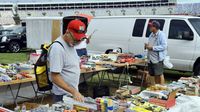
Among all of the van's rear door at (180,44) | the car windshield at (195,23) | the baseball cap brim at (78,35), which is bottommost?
the van's rear door at (180,44)

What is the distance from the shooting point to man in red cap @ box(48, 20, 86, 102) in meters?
3.75

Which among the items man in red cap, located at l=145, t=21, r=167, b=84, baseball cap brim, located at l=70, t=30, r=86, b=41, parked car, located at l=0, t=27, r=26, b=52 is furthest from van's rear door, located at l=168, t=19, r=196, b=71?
parked car, located at l=0, t=27, r=26, b=52

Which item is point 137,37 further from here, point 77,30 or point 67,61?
point 77,30

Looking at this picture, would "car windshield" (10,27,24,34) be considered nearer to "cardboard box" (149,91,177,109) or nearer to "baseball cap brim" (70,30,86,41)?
"cardboard box" (149,91,177,109)

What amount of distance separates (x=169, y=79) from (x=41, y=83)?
6989 mm

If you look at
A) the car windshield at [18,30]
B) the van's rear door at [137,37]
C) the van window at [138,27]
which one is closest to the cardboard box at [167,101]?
the van's rear door at [137,37]

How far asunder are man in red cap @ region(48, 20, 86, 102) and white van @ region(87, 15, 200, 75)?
661 cm

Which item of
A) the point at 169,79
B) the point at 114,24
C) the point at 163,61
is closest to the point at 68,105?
the point at 163,61

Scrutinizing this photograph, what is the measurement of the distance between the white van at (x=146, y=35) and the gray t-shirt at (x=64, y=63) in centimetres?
659

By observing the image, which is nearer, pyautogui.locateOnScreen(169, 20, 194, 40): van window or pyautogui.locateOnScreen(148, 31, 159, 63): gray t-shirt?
pyautogui.locateOnScreen(148, 31, 159, 63): gray t-shirt

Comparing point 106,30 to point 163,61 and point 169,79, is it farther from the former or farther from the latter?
point 163,61

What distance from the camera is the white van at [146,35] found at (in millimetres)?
10125

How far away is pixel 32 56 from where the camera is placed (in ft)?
26.5

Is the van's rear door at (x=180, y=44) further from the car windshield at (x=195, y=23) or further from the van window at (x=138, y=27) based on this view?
the van window at (x=138, y=27)
